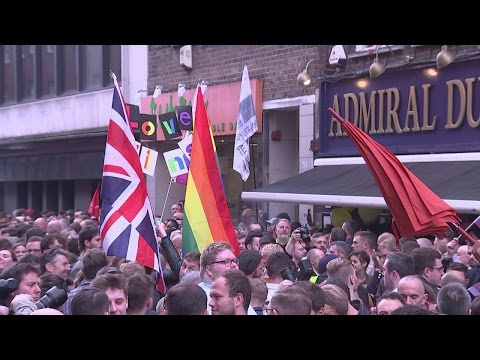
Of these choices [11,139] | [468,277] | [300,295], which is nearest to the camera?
[300,295]

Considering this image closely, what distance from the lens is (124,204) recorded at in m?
7.08

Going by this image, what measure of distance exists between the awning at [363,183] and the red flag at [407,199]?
287cm

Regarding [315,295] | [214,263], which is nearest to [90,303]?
[315,295]

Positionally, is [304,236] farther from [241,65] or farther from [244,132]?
[241,65]

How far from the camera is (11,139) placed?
27.2 meters

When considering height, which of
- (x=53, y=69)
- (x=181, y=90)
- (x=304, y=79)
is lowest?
(x=304, y=79)

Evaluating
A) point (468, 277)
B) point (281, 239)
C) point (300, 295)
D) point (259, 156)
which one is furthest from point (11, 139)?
point (300, 295)

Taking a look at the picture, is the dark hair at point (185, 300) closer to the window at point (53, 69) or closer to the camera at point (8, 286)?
the camera at point (8, 286)

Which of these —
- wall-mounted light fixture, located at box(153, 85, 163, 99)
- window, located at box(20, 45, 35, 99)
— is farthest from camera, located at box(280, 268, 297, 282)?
window, located at box(20, 45, 35, 99)

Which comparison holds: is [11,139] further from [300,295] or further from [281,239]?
[300,295]

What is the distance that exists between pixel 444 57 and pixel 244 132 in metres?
3.34

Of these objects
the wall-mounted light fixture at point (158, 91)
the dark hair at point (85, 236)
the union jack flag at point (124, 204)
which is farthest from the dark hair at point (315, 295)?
the wall-mounted light fixture at point (158, 91)
